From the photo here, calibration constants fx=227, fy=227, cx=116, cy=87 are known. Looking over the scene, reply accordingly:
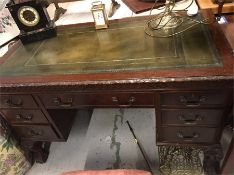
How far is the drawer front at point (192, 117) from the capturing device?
968 mm

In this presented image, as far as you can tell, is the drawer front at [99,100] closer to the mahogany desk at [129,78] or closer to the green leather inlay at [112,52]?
the mahogany desk at [129,78]

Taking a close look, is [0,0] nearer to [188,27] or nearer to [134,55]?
[134,55]

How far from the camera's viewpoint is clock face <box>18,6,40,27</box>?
1.17 metres

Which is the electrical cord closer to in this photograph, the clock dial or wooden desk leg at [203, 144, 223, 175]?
the clock dial

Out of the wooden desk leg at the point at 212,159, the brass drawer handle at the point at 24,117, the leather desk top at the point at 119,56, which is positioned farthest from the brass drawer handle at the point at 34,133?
the wooden desk leg at the point at 212,159

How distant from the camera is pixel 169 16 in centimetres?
117

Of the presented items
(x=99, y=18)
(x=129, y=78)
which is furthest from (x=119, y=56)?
(x=99, y=18)

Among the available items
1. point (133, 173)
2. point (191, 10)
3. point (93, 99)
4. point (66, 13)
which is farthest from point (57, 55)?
point (191, 10)

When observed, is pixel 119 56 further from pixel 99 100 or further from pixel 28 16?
pixel 28 16

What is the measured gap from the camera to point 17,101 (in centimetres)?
110

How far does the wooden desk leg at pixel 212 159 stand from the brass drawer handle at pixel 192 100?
329 mm

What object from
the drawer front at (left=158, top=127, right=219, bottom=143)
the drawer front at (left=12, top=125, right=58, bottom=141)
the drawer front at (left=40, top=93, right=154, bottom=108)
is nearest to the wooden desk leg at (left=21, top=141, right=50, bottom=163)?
the drawer front at (left=12, top=125, right=58, bottom=141)

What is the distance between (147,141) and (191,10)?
89 cm

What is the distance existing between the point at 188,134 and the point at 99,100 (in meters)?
0.46
